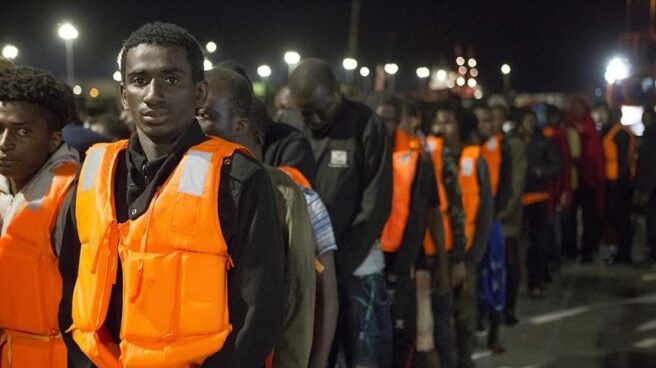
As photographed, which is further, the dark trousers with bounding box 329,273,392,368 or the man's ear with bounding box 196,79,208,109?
the dark trousers with bounding box 329,273,392,368

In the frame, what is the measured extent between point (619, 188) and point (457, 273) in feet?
23.9

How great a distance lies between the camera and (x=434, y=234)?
6051 millimetres

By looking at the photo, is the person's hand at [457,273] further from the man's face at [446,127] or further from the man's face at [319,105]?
the man's face at [319,105]

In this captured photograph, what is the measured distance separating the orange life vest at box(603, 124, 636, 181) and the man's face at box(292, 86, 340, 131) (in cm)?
869

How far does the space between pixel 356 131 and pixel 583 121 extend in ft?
26.9

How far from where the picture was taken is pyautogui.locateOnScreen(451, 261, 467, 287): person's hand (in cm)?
641

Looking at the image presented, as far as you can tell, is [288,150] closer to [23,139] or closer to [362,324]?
[362,324]

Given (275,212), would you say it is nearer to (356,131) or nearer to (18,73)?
(18,73)

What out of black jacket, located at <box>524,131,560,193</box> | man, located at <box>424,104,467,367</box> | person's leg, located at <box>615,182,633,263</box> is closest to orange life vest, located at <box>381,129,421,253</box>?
man, located at <box>424,104,467,367</box>

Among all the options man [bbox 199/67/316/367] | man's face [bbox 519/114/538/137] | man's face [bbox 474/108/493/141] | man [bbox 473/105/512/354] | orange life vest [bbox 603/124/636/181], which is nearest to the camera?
man [bbox 199/67/316/367]

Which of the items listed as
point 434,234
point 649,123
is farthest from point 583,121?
point 434,234

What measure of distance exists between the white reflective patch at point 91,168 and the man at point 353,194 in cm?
242

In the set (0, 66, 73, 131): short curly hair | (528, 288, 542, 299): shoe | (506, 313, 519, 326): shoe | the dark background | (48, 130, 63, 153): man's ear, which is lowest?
(506, 313, 519, 326): shoe

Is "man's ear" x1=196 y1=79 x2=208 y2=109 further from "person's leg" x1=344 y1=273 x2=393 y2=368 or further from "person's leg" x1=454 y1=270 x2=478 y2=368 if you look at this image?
"person's leg" x1=454 y1=270 x2=478 y2=368
